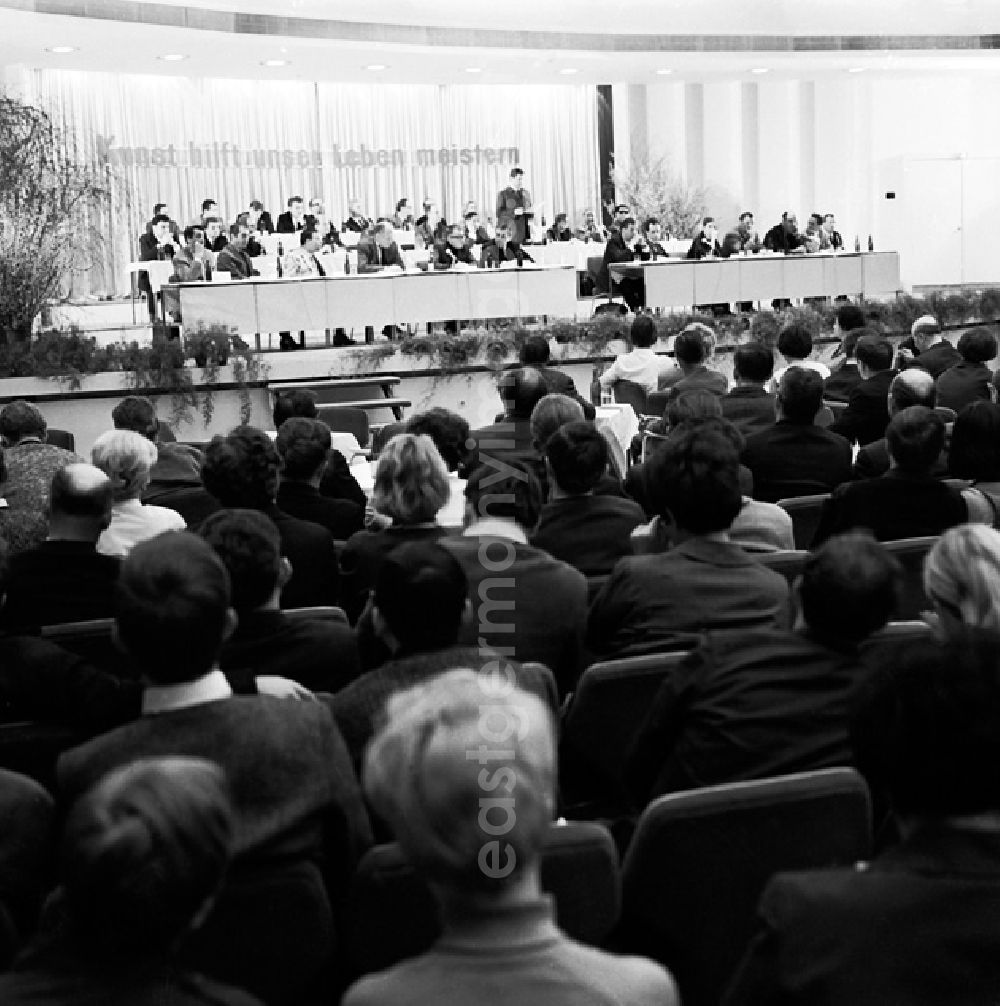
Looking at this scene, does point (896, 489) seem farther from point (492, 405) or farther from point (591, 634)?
point (492, 405)

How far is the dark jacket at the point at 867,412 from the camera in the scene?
22.8 feet

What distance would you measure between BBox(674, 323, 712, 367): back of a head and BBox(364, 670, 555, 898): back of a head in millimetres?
6675

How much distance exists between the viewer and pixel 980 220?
22.1 meters

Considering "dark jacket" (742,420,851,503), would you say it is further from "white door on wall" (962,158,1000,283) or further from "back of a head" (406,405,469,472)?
"white door on wall" (962,158,1000,283)

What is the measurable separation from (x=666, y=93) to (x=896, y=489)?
785 inches

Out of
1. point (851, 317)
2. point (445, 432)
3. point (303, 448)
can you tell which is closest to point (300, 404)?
point (445, 432)

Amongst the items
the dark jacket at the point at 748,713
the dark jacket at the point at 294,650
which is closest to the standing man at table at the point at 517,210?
the dark jacket at the point at 294,650

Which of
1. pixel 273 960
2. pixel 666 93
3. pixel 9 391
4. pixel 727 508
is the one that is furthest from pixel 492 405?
pixel 666 93

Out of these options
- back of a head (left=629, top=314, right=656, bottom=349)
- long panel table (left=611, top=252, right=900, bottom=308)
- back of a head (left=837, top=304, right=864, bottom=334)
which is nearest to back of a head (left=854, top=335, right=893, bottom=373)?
back of a head (left=629, top=314, right=656, bottom=349)

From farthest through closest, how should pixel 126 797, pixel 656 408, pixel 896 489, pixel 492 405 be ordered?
1. pixel 492 405
2. pixel 656 408
3. pixel 896 489
4. pixel 126 797

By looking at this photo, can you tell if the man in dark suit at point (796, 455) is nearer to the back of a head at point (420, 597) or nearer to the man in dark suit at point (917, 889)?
the back of a head at point (420, 597)

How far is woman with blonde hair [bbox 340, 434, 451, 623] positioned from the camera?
3998mm

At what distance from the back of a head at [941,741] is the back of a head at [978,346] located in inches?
255

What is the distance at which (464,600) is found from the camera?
270 centimetres
